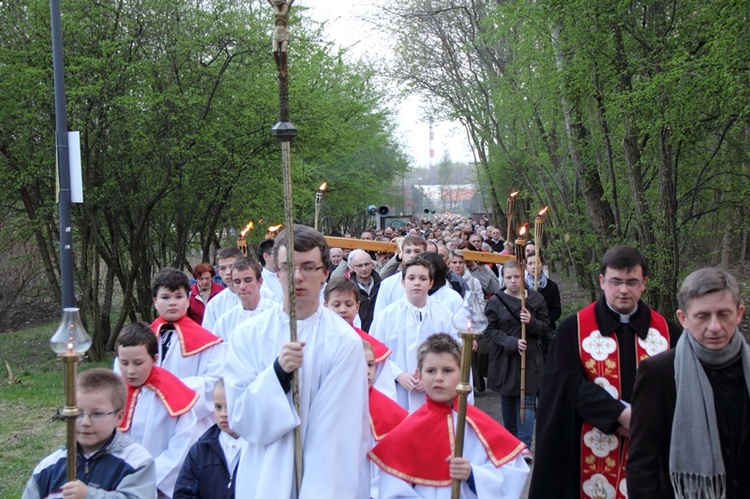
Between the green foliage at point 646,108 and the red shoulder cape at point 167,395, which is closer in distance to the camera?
the red shoulder cape at point 167,395

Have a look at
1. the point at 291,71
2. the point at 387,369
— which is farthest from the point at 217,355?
the point at 291,71

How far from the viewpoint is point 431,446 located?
4.33 meters

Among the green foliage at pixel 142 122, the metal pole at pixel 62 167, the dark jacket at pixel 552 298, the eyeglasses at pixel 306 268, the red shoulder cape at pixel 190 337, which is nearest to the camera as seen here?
the eyeglasses at pixel 306 268

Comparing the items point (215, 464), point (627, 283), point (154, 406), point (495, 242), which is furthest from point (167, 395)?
point (495, 242)

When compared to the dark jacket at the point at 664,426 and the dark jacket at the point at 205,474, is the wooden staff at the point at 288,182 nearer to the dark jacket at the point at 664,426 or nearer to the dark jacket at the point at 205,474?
the dark jacket at the point at 205,474

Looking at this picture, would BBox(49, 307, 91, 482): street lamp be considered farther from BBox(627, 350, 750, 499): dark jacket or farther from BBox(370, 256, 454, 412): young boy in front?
BBox(370, 256, 454, 412): young boy in front

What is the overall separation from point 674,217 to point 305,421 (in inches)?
390

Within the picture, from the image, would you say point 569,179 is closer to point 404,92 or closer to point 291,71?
point 291,71

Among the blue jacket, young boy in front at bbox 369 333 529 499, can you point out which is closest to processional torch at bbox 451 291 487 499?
young boy in front at bbox 369 333 529 499

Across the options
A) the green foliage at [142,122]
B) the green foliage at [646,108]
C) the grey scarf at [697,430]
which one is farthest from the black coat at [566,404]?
the green foliage at [142,122]

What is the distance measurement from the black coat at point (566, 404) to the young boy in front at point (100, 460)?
2088mm

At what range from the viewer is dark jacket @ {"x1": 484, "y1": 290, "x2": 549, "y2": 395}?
7.77 metres

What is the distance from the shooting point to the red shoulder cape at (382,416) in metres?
4.88

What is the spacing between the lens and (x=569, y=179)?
20.8 m
